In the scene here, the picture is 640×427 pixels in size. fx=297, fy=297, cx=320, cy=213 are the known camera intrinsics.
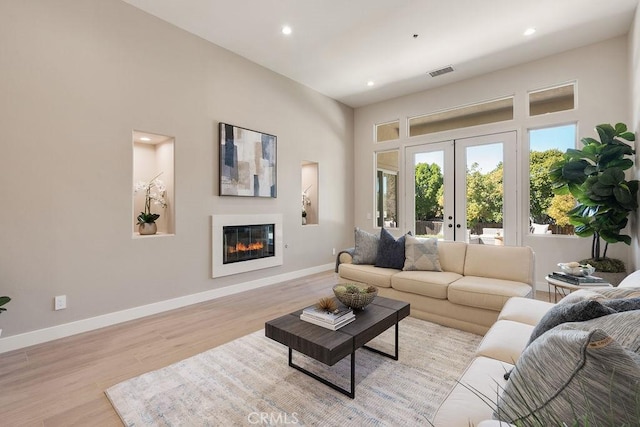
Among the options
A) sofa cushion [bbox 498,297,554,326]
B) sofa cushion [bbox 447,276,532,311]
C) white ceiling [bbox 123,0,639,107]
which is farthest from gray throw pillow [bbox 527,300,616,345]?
white ceiling [bbox 123,0,639,107]

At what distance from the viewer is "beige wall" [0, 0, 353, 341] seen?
8.76ft

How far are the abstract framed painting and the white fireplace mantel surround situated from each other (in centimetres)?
35

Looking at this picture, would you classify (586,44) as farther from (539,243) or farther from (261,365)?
(261,365)

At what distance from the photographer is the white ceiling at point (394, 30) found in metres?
3.33

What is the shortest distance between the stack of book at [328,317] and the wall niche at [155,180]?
8.01 ft

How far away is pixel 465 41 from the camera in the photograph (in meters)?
4.01

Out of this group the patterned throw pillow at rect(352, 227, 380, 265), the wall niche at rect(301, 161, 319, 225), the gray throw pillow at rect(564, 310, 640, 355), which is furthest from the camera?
the wall niche at rect(301, 161, 319, 225)

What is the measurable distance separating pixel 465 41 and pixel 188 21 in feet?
11.8

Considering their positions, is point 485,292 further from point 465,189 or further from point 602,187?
point 465,189

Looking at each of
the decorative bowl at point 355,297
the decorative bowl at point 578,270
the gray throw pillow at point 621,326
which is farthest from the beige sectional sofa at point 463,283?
the gray throw pillow at point 621,326

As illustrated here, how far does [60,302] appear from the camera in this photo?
2.86 meters

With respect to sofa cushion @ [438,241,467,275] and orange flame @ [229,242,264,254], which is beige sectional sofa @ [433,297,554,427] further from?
orange flame @ [229,242,264,254]

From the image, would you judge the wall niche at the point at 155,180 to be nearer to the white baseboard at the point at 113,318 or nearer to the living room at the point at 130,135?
the living room at the point at 130,135

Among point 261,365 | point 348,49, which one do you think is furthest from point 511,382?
point 348,49
